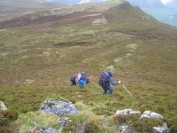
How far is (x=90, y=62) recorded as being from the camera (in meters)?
40.9

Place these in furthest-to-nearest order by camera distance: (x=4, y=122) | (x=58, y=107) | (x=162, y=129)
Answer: (x=58, y=107) < (x=4, y=122) < (x=162, y=129)

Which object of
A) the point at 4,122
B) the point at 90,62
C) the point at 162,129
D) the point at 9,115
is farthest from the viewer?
the point at 90,62

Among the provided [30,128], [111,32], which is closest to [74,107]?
[30,128]

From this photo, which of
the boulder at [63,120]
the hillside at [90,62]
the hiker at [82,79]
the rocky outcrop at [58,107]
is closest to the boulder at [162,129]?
the hillside at [90,62]

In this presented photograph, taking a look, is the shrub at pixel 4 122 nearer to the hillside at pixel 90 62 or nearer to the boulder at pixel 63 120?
the boulder at pixel 63 120

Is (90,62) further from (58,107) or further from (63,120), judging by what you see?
(63,120)

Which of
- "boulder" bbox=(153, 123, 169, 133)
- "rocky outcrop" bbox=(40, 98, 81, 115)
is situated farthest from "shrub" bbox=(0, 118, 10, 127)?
"boulder" bbox=(153, 123, 169, 133)

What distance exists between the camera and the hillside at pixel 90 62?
17766 millimetres

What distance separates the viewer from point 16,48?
53.2 meters

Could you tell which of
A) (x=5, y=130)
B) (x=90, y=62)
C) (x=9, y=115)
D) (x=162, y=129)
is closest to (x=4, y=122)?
(x=9, y=115)

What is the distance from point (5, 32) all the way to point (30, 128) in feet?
228

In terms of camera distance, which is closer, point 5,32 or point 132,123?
point 132,123

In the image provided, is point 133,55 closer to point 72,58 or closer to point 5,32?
point 72,58

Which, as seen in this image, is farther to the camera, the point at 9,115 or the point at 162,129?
the point at 9,115
